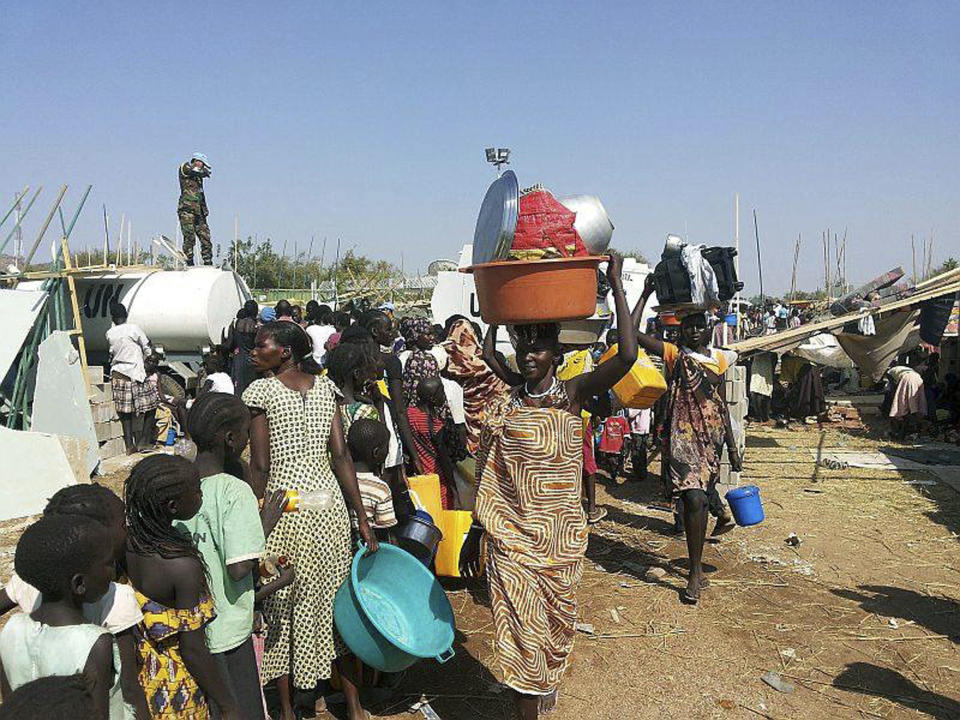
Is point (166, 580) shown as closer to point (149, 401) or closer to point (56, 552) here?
point (56, 552)

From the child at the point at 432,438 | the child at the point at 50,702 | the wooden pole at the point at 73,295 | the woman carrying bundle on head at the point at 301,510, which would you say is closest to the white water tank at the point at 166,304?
the wooden pole at the point at 73,295

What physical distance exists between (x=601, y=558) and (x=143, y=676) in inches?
170

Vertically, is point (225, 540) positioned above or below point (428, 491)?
above

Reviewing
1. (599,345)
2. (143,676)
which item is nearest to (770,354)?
(599,345)

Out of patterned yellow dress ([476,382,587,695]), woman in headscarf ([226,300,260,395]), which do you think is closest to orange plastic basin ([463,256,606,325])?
patterned yellow dress ([476,382,587,695])

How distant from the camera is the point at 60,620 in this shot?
202 cm

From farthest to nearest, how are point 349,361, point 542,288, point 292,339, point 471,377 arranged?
point 471,377
point 349,361
point 292,339
point 542,288

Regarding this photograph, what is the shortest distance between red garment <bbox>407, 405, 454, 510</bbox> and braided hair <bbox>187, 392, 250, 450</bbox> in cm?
255

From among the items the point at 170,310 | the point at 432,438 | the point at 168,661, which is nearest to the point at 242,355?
the point at 432,438

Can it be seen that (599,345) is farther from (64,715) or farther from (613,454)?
(64,715)

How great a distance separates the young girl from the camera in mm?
2490

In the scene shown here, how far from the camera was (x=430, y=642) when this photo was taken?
12.4 ft

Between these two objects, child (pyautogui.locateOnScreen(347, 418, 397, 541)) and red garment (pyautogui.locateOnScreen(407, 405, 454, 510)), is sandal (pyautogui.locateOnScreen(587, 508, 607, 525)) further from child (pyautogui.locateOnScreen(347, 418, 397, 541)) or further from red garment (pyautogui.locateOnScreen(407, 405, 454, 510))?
child (pyautogui.locateOnScreen(347, 418, 397, 541))

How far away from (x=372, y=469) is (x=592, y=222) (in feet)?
5.81
